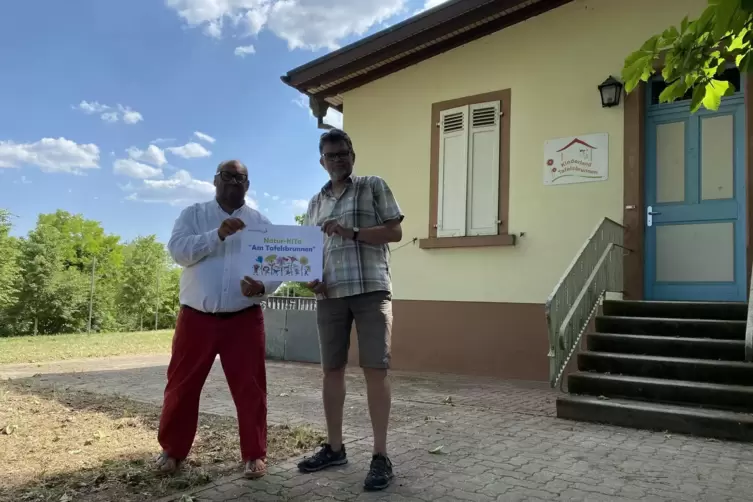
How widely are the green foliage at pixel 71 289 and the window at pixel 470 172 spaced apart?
1911 centimetres

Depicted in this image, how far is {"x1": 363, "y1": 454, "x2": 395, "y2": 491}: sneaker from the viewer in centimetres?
323

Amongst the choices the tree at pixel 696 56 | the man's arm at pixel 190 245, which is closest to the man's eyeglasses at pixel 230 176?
the man's arm at pixel 190 245

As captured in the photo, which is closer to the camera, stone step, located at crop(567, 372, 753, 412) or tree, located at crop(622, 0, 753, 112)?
tree, located at crop(622, 0, 753, 112)

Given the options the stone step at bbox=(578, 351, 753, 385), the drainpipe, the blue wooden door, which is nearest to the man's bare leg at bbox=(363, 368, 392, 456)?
A: the stone step at bbox=(578, 351, 753, 385)

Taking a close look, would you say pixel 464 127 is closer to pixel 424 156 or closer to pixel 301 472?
pixel 424 156

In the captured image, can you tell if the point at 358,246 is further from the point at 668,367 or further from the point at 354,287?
the point at 668,367

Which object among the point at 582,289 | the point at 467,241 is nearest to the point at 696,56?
the point at 582,289

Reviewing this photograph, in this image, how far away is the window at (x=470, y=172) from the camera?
796 cm

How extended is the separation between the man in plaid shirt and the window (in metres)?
4.57

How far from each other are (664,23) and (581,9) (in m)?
1.05

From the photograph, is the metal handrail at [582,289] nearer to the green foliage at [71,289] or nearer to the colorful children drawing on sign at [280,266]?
the colorful children drawing on sign at [280,266]

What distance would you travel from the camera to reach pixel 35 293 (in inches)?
1002

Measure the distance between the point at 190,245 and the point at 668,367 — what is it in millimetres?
4384

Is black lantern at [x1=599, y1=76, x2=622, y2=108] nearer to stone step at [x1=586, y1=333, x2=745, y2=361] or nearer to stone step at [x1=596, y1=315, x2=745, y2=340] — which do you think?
stone step at [x1=596, y1=315, x2=745, y2=340]
